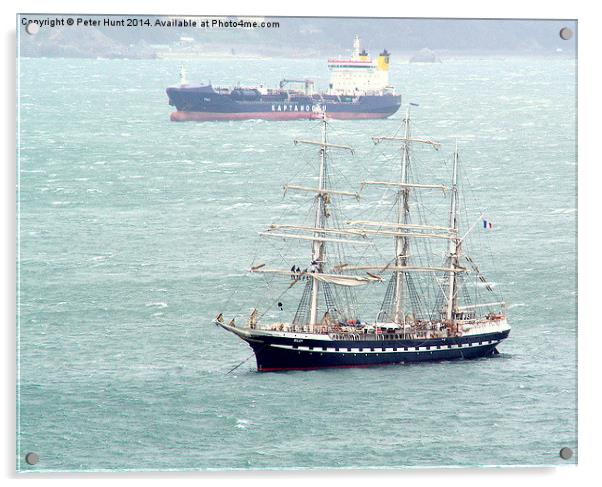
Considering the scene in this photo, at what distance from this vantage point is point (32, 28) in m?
50.5

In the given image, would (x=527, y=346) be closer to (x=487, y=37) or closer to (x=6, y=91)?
(x=487, y=37)

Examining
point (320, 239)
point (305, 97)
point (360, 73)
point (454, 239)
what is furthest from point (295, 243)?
point (360, 73)

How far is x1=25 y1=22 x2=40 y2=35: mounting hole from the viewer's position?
165 feet

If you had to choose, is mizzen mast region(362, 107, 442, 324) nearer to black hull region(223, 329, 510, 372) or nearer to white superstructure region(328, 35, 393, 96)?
black hull region(223, 329, 510, 372)

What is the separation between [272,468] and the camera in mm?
50000

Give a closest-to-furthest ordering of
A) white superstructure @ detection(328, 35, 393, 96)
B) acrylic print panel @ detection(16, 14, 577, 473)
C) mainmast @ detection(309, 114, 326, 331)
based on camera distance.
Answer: acrylic print panel @ detection(16, 14, 577, 473) → white superstructure @ detection(328, 35, 393, 96) → mainmast @ detection(309, 114, 326, 331)

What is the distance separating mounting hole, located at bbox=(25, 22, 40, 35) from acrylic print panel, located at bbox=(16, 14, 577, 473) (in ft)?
0.16

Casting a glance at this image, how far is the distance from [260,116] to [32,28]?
7.13 meters

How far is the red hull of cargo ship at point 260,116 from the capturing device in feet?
177

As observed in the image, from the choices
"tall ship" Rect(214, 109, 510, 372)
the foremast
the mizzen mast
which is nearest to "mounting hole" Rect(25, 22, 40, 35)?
the foremast

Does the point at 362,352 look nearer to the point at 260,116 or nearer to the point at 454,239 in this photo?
the point at 454,239

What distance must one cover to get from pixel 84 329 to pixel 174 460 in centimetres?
390

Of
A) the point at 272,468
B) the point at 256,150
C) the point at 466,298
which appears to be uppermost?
the point at 256,150
